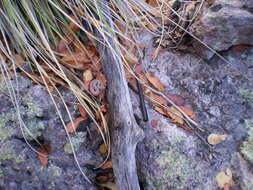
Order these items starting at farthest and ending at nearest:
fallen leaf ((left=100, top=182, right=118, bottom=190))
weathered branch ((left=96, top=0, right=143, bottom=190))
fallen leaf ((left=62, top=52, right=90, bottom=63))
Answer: fallen leaf ((left=62, top=52, right=90, bottom=63)), fallen leaf ((left=100, top=182, right=118, bottom=190)), weathered branch ((left=96, top=0, right=143, bottom=190))

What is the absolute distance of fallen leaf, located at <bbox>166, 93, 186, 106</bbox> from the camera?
1.25 m

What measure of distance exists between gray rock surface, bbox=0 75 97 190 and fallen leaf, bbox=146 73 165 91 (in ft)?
1.16

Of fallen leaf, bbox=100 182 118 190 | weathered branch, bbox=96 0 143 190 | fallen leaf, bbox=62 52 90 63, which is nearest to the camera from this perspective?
weathered branch, bbox=96 0 143 190

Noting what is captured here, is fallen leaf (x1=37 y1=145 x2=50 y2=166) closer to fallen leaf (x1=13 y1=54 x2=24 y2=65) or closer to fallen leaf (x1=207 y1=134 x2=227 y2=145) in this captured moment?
fallen leaf (x1=13 y1=54 x2=24 y2=65)

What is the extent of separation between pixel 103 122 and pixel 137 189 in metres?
0.29

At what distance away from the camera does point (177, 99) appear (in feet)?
4.14

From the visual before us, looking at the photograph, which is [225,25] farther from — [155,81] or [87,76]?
[87,76]

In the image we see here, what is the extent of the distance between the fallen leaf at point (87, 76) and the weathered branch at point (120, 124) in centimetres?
8

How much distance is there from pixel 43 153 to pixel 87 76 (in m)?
0.37

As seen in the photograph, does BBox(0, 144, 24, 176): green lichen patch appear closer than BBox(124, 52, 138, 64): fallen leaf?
Yes

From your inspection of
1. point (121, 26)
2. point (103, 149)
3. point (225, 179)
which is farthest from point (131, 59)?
point (225, 179)

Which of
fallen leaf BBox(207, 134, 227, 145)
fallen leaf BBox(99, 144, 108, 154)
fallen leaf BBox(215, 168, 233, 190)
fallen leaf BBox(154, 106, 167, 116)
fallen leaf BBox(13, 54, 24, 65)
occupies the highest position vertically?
fallen leaf BBox(13, 54, 24, 65)

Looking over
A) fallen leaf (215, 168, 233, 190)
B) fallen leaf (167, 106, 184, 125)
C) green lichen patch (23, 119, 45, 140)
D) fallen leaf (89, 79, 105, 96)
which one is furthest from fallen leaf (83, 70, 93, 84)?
fallen leaf (215, 168, 233, 190)

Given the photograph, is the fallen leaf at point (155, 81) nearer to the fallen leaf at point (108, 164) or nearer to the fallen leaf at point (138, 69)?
the fallen leaf at point (138, 69)
